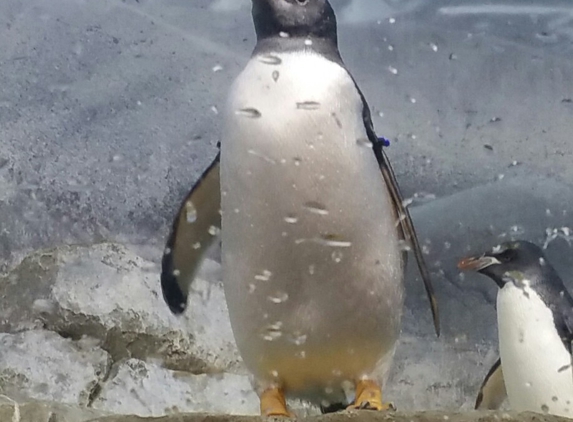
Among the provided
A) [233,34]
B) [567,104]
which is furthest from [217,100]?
[567,104]

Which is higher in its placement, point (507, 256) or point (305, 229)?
point (305, 229)

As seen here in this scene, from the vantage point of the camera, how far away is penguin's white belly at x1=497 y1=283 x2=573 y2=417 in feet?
5.58

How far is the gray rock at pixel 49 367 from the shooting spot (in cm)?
218

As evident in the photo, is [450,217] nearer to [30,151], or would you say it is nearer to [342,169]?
[342,169]

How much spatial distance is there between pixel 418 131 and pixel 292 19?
3.24 ft

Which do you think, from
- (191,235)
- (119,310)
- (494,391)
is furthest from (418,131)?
(119,310)

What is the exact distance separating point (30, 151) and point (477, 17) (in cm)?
143

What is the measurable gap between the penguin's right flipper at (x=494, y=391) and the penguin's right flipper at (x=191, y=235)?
790 mm

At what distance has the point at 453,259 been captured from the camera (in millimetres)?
2410

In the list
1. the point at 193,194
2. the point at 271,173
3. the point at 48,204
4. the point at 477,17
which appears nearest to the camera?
the point at 271,173

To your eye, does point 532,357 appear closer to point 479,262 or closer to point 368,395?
point 479,262

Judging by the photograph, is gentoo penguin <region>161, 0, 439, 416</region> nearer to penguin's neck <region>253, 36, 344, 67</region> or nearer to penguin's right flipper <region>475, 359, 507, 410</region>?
penguin's neck <region>253, 36, 344, 67</region>

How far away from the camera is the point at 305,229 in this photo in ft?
4.61

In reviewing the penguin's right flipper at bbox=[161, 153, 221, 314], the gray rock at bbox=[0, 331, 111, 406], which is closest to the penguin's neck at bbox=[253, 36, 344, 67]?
the penguin's right flipper at bbox=[161, 153, 221, 314]
